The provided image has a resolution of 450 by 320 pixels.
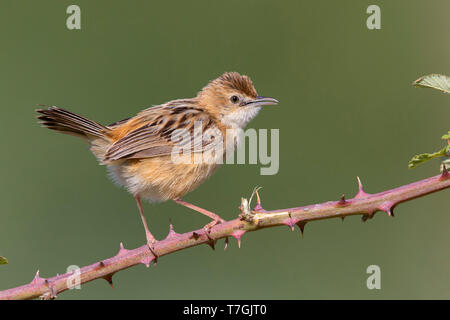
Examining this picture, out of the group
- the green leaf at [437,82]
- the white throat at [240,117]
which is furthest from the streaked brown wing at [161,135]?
the green leaf at [437,82]

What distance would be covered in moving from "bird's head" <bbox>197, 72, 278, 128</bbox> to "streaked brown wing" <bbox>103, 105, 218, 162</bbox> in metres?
0.19

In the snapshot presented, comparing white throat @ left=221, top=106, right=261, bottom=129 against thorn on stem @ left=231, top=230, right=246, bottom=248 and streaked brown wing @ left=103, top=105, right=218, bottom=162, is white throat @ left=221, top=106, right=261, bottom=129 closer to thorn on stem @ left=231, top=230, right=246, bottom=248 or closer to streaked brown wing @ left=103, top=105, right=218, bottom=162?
streaked brown wing @ left=103, top=105, right=218, bottom=162

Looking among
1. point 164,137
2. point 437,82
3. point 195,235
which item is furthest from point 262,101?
point 437,82

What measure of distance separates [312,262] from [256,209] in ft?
11.1

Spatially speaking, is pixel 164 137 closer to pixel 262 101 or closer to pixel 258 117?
pixel 262 101

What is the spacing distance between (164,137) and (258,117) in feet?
10.7

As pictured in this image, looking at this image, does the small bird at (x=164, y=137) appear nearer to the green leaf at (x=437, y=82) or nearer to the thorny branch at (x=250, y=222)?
→ the thorny branch at (x=250, y=222)

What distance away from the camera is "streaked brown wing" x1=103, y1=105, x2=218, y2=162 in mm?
4262

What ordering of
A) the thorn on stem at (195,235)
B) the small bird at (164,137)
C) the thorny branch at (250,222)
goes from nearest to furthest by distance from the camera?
the thorny branch at (250,222), the thorn on stem at (195,235), the small bird at (164,137)

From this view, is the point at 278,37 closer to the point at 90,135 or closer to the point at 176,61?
the point at 176,61

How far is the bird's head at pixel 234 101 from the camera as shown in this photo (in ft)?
15.9

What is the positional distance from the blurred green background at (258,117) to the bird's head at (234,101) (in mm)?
1410

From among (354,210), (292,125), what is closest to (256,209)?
(354,210)

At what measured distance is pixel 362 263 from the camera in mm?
5785
